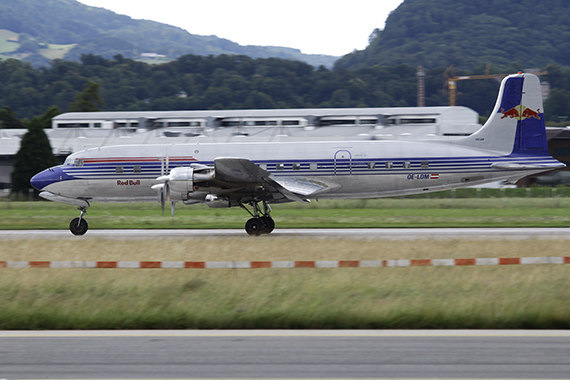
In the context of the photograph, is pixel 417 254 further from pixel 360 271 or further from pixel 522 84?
pixel 522 84

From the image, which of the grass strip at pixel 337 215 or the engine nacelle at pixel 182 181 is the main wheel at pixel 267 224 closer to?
the engine nacelle at pixel 182 181

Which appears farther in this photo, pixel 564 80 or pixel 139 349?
pixel 564 80

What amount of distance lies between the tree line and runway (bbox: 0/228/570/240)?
378 ft

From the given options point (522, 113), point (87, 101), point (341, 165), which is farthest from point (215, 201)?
point (87, 101)

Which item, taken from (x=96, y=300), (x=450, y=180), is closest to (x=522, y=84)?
(x=450, y=180)

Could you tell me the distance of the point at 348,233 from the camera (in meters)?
28.7

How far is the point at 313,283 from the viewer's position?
49.8 ft

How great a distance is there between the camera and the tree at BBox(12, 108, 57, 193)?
5859 cm

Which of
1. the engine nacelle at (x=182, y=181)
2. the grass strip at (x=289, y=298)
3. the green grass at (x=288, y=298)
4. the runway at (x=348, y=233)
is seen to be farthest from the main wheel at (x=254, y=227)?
the green grass at (x=288, y=298)

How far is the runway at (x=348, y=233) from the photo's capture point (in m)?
26.5

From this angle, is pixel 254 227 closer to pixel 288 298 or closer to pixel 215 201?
pixel 215 201

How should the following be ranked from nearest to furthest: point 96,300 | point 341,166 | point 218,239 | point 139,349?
point 139,349
point 96,300
point 218,239
point 341,166

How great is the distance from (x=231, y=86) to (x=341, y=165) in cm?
12605

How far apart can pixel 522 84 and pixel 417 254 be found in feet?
39.0
